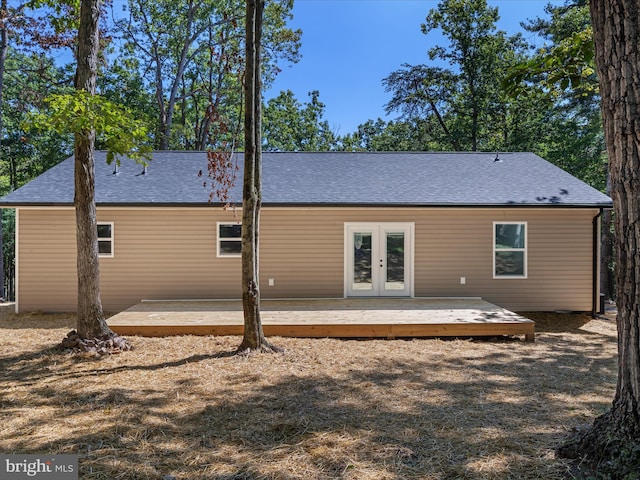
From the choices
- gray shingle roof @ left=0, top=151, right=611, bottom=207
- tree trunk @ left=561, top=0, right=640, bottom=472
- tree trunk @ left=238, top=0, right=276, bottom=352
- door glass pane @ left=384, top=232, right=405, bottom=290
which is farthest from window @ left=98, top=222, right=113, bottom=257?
tree trunk @ left=561, top=0, right=640, bottom=472

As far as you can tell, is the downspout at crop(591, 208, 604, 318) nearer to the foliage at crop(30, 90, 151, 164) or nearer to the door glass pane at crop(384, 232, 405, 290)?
the door glass pane at crop(384, 232, 405, 290)

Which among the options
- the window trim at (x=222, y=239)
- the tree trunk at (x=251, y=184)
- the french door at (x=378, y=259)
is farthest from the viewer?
the french door at (x=378, y=259)

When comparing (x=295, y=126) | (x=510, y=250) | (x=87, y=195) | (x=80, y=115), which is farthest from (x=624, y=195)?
(x=295, y=126)

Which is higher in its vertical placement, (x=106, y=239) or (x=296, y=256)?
(x=106, y=239)

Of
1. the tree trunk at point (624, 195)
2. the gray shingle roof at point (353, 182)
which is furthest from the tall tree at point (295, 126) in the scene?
the tree trunk at point (624, 195)

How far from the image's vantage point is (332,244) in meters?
9.11

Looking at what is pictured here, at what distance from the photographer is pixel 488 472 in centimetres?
265

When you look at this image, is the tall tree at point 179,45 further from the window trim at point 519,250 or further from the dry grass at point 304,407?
the dry grass at point 304,407

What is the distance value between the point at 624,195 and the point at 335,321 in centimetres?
512

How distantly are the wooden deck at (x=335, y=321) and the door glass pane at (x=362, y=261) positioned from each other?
3.61 ft

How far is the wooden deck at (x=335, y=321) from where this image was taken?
672cm

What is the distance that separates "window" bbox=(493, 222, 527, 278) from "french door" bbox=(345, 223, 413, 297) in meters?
1.98

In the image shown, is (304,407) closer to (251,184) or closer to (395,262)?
(251,184)

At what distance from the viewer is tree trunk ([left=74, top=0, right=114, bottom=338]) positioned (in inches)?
220
